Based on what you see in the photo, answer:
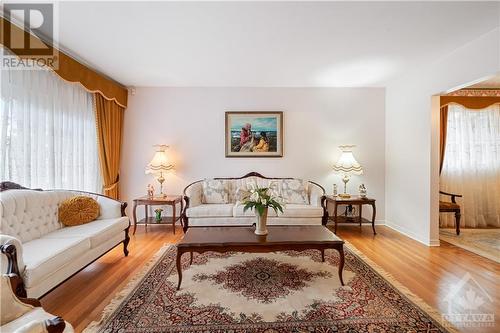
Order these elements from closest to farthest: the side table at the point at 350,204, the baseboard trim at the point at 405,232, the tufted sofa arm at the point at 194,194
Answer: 1. the baseboard trim at the point at 405,232
2. the tufted sofa arm at the point at 194,194
3. the side table at the point at 350,204

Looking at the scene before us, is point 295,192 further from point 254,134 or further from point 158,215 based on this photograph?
point 158,215

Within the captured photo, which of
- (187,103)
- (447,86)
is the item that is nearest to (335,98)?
(447,86)

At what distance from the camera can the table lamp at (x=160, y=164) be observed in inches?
180

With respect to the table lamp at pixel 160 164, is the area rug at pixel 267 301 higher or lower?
lower

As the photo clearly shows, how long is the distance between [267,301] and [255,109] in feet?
11.8

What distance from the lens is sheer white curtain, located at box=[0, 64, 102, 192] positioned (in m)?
2.67

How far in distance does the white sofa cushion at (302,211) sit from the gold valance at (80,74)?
11.5 feet

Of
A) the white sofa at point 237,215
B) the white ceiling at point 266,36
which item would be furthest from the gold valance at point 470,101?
the white sofa at point 237,215

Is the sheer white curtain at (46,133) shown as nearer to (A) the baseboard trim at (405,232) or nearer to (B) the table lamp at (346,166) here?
(B) the table lamp at (346,166)

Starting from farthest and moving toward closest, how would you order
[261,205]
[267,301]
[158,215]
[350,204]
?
[158,215] → [350,204] → [261,205] → [267,301]

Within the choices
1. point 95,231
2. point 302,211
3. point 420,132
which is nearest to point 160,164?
point 95,231

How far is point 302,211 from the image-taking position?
4098mm

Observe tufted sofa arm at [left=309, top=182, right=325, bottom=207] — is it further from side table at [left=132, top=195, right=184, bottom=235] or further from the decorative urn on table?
the decorative urn on table

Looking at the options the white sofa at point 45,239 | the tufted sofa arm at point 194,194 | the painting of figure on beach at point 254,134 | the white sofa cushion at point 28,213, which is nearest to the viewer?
the white sofa at point 45,239
